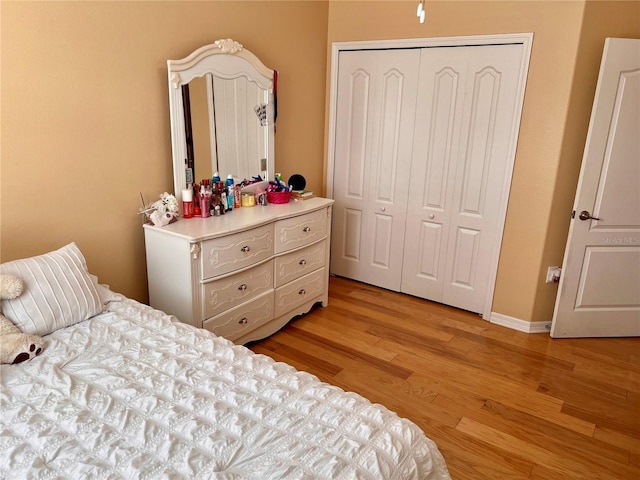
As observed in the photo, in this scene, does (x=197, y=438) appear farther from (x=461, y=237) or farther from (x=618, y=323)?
(x=618, y=323)

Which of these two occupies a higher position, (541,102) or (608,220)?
(541,102)

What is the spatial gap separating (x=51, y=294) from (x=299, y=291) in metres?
1.71

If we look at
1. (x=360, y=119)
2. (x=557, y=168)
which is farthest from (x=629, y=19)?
(x=360, y=119)

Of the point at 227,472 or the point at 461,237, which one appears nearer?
the point at 227,472

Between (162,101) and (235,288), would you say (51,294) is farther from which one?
(162,101)

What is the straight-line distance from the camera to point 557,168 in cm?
303

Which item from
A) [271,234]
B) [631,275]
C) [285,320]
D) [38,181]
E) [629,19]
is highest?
[629,19]

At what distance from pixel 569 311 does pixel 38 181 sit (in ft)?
10.9

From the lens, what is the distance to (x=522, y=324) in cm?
336

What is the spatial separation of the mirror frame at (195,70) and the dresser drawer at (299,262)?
79cm

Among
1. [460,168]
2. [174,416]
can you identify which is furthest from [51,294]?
[460,168]

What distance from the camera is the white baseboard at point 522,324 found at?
11.0 ft

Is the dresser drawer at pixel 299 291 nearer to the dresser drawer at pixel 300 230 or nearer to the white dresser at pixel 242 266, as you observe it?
the white dresser at pixel 242 266

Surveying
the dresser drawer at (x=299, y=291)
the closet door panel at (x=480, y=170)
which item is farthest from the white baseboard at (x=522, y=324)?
the dresser drawer at (x=299, y=291)
